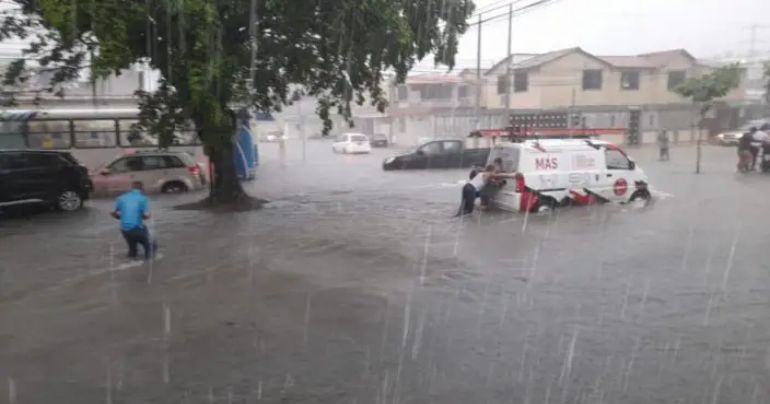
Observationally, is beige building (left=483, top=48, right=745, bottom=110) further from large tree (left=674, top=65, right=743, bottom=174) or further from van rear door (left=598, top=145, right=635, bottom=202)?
van rear door (left=598, top=145, right=635, bottom=202)

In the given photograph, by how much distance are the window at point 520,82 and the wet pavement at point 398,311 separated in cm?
3302

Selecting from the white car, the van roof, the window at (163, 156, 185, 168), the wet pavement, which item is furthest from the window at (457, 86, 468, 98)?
the wet pavement

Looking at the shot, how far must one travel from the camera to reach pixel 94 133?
926 inches

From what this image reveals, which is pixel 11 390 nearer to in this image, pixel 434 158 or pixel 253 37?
pixel 253 37

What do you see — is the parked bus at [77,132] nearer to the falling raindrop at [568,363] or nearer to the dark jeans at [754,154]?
the falling raindrop at [568,363]

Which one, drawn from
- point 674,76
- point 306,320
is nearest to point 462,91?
point 674,76

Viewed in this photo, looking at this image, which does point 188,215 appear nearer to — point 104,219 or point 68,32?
point 104,219

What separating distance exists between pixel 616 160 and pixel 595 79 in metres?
33.1

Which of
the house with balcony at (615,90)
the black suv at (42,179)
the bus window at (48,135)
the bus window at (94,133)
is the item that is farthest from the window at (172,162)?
the house with balcony at (615,90)

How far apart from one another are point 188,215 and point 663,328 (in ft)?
39.2

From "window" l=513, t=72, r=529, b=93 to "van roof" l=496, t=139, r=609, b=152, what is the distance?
32.5m

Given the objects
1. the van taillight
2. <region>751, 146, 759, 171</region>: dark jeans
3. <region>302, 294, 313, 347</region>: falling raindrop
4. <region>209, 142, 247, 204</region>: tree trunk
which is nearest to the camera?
<region>302, 294, 313, 347</region>: falling raindrop

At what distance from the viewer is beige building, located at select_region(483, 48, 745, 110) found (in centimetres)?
4581

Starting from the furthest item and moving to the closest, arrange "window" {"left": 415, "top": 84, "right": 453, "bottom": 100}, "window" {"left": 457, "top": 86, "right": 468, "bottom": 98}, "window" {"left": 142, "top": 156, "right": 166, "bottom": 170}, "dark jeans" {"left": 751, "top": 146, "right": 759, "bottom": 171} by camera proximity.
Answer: "window" {"left": 415, "top": 84, "right": 453, "bottom": 100}, "window" {"left": 457, "top": 86, "right": 468, "bottom": 98}, "dark jeans" {"left": 751, "top": 146, "right": 759, "bottom": 171}, "window" {"left": 142, "top": 156, "right": 166, "bottom": 170}
